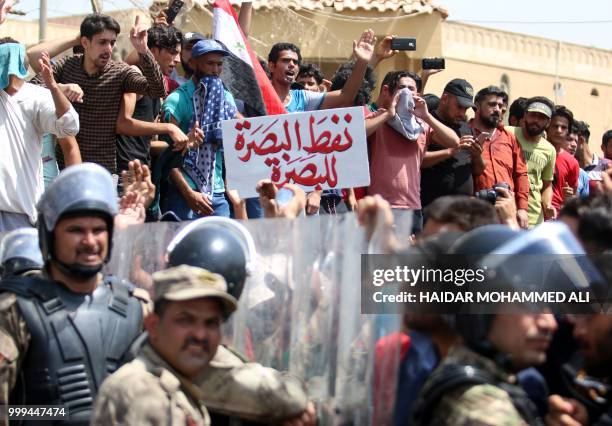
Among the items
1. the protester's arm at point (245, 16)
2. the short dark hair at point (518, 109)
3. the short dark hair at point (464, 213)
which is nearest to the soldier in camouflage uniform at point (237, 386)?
the short dark hair at point (464, 213)

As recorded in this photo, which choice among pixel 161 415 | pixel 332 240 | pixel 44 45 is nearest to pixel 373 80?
pixel 44 45

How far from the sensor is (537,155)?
1026 centimetres

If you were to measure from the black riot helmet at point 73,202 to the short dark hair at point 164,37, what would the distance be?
15.3 feet

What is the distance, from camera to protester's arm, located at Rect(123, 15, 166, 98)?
8.16 metres

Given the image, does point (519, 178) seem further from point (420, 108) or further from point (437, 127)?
point (420, 108)

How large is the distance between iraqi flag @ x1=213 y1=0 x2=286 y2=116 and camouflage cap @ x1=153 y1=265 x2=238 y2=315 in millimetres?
4668

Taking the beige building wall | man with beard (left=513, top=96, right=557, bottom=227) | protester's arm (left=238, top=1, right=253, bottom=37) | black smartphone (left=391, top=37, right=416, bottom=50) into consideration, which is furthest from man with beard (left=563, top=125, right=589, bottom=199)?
the beige building wall

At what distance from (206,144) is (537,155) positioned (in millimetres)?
3331

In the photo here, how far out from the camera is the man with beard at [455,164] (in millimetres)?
9188

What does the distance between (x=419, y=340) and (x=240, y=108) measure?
487 centimetres

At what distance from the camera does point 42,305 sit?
14.7 feet

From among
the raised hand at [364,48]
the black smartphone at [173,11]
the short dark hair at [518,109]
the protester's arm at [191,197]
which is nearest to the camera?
the protester's arm at [191,197]

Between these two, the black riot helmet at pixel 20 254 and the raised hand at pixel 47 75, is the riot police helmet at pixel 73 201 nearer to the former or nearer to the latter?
the black riot helmet at pixel 20 254

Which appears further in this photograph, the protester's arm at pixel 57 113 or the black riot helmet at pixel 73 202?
the protester's arm at pixel 57 113
